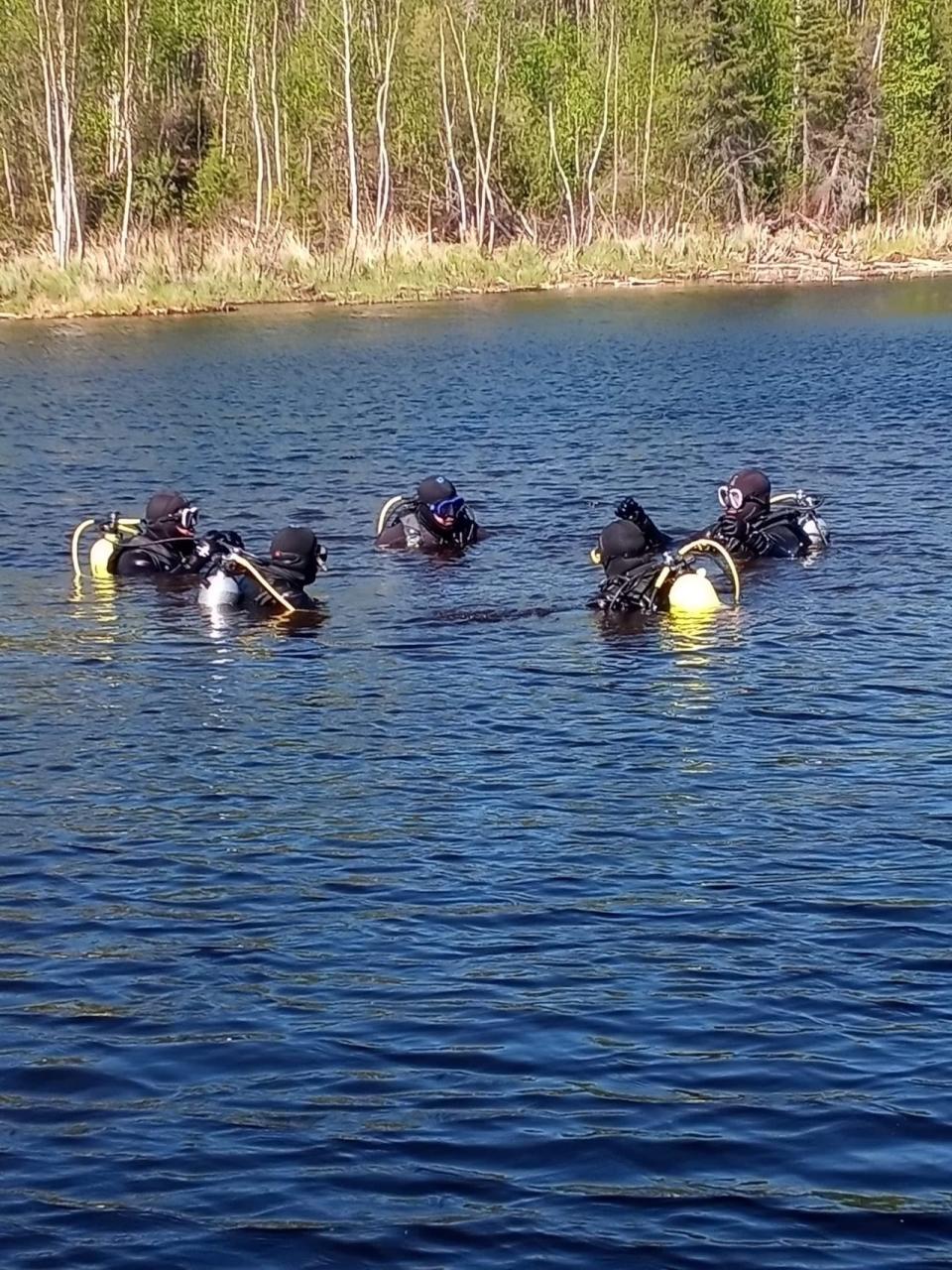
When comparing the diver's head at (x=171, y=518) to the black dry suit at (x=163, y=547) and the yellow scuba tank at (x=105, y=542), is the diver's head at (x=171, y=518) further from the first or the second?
the yellow scuba tank at (x=105, y=542)

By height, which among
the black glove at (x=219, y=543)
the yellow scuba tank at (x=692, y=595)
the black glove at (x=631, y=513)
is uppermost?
the black glove at (x=631, y=513)

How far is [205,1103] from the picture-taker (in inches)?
345

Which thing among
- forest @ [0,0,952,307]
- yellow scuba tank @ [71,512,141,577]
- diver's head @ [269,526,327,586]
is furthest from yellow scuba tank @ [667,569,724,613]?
forest @ [0,0,952,307]

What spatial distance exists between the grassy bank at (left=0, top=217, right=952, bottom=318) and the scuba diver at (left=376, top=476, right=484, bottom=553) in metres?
36.2

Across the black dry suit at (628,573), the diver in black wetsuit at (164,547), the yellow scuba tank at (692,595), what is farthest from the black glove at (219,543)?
the yellow scuba tank at (692,595)

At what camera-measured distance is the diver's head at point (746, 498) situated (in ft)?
70.1

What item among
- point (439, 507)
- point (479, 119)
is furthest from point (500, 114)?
point (439, 507)

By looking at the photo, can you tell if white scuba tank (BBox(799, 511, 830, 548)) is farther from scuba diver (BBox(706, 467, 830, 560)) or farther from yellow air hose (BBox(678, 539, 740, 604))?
yellow air hose (BBox(678, 539, 740, 604))

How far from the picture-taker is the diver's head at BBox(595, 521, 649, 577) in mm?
19344

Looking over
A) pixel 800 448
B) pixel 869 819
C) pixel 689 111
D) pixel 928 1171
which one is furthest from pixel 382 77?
pixel 928 1171

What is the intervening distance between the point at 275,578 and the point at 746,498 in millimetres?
5384

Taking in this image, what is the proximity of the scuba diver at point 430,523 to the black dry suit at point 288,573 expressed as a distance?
289cm

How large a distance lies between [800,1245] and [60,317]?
53191 millimetres

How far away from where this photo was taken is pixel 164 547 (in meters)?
21.9
